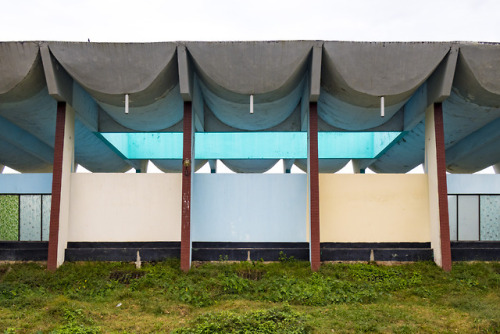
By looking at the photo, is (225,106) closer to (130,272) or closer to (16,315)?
(130,272)

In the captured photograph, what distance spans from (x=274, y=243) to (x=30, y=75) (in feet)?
32.8

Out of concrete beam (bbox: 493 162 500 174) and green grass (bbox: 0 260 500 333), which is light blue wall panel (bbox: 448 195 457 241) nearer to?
green grass (bbox: 0 260 500 333)

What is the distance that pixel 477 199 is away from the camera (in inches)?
560

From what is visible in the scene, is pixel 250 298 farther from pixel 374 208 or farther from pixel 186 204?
pixel 374 208

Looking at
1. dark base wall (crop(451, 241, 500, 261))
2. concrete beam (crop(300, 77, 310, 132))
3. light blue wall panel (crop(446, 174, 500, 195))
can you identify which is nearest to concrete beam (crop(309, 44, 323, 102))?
concrete beam (crop(300, 77, 310, 132))

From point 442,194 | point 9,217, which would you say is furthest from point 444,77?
point 9,217

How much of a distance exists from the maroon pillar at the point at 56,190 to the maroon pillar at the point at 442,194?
42.3 feet

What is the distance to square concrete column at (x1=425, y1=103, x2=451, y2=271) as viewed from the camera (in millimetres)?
12672

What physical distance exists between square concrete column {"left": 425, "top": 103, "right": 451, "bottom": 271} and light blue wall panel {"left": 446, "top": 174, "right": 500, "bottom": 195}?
1277mm

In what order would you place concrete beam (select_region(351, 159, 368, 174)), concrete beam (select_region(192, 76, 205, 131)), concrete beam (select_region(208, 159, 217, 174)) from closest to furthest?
1. concrete beam (select_region(192, 76, 205, 131))
2. concrete beam (select_region(208, 159, 217, 174))
3. concrete beam (select_region(351, 159, 368, 174))

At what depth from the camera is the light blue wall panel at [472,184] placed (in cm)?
1398

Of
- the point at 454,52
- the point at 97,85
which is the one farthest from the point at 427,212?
the point at 97,85

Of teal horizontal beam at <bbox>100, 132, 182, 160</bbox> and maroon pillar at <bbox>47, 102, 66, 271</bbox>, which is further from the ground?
teal horizontal beam at <bbox>100, 132, 182, 160</bbox>

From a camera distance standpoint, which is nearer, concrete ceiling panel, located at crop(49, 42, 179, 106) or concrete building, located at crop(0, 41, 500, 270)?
concrete ceiling panel, located at crop(49, 42, 179, 106)
